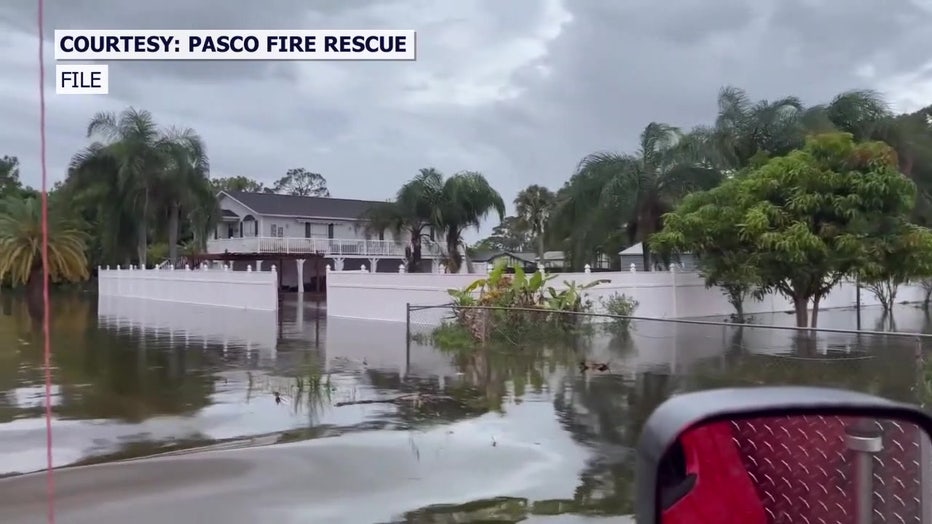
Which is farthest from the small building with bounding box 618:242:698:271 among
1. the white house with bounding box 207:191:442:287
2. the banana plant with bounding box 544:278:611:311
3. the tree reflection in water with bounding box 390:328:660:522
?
the white house with bounding box 207:191:442:287

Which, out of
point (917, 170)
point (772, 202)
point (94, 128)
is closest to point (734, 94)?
point (917, 170)

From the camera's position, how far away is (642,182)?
23078 millimetres

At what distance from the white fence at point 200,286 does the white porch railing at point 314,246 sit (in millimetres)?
5468

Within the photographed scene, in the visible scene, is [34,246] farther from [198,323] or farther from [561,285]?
[561,285]

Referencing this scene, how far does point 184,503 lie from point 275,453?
150 centimetres

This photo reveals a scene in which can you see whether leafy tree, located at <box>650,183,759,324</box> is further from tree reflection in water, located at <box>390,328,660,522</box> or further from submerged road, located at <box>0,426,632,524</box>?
submerged road, located at <box>0,426,632,524</box>

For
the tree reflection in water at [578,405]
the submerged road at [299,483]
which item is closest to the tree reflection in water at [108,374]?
the submerged road at [299,483]

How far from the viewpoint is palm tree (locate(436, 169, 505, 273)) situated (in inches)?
1358

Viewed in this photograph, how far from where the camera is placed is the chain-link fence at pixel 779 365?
1.82 m

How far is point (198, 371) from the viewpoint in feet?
44.3

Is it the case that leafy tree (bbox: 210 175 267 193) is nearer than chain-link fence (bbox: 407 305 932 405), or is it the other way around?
chain-link fence (bbox: 407 305 932 405)

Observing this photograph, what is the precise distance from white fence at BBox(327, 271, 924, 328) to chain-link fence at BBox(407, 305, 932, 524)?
1435 millimetres

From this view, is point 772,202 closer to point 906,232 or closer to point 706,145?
point 906,232

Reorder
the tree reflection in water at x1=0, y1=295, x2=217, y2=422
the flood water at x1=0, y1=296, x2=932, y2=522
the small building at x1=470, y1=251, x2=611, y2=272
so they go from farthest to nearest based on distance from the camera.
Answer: the small building at x1=470, y1=251, x2=611, y2=272 < the tree reflection in water at x1=0, y1=295, x2=217, y2=422 < the flood water at x1=0, y1=296, x2=932, y2=522
